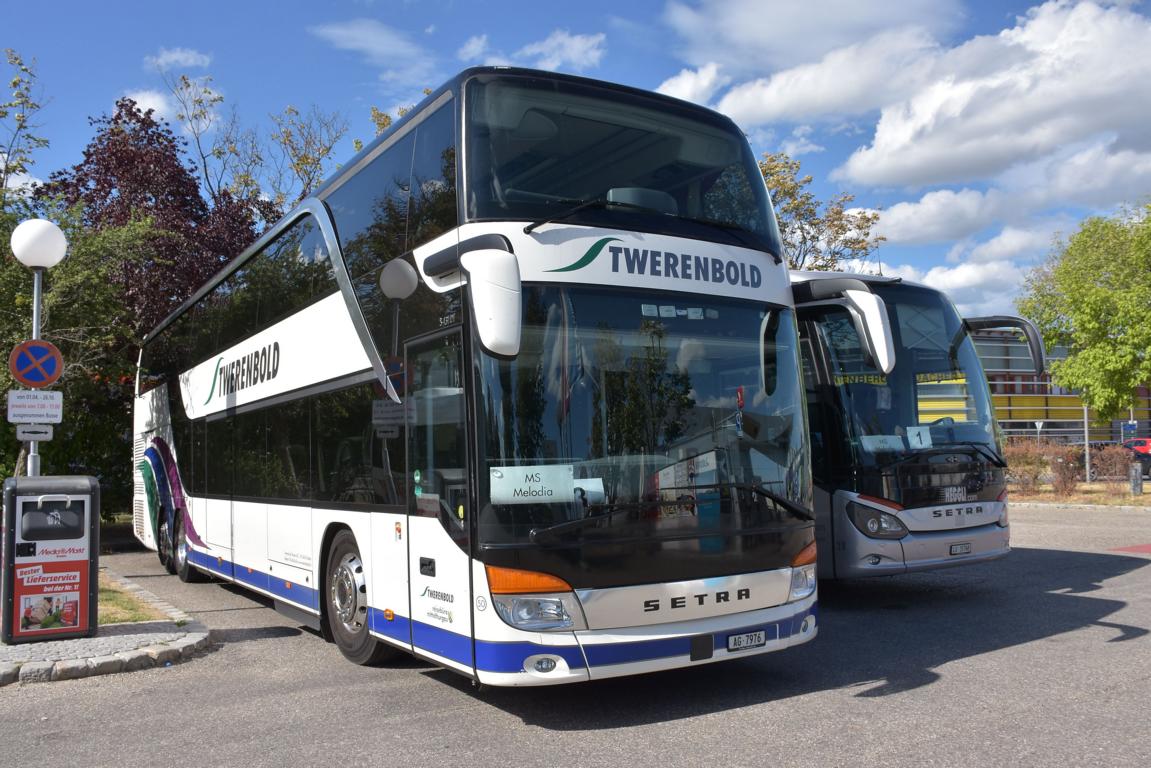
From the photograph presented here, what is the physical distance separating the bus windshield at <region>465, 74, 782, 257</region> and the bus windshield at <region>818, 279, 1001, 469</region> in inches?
110

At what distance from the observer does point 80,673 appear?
7.18m

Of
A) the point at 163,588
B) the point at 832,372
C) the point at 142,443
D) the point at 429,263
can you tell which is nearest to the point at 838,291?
the point at 832,372

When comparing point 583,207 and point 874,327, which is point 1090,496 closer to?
point 874,327

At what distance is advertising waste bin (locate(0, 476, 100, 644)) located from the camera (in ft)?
25.6

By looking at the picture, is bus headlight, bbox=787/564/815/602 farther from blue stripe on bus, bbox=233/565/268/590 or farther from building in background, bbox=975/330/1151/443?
building in background, bbox=975/330/1151/443

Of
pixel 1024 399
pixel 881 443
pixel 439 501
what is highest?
pixel 1024 399

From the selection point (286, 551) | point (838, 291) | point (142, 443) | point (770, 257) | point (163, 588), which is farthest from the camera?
point (142, 443)

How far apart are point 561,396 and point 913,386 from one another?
5203mm

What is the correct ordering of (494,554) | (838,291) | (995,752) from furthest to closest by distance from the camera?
(838,291) < (494,554) < (995,752)

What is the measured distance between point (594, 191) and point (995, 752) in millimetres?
3962

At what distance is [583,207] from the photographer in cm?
580

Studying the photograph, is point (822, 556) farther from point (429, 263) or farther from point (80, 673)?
point (80, 673)

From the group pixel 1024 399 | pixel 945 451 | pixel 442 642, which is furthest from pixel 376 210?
pixel 1024 399

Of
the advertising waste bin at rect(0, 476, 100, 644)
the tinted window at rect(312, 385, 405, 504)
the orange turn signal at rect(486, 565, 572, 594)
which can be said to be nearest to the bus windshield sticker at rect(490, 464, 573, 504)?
the orange turn signal at rect(486, 565, 572, 594)
